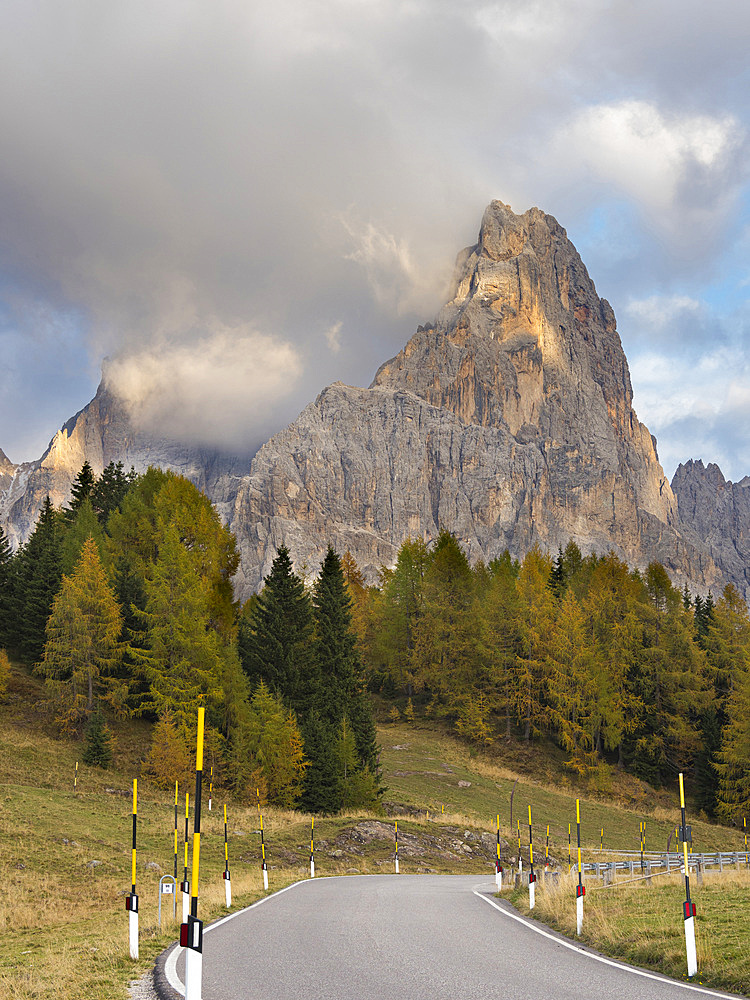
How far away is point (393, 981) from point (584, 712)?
51.8 meters

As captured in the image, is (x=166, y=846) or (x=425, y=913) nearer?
(x=425, y=913)

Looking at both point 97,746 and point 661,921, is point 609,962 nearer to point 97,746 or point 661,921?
point 661,921

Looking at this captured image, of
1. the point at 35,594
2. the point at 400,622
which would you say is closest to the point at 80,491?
the point at 35,594

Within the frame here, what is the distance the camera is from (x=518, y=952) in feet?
36.7

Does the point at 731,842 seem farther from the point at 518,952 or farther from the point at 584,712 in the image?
the point at 518,952

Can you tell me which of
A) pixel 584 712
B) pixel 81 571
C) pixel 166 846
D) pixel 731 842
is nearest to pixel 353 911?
pixel 166 846

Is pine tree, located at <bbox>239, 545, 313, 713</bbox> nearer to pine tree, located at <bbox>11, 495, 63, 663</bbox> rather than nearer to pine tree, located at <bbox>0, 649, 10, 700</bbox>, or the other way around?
pine tree, located at <bbox>0, 649, 10, 700</bbox>

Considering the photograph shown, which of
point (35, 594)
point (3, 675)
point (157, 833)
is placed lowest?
point (157, 833)

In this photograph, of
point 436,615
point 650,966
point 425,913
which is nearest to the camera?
point 650,966

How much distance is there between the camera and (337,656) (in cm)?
4653

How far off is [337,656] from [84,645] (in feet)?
47.5

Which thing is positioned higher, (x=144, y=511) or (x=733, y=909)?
(x=144, y=511)

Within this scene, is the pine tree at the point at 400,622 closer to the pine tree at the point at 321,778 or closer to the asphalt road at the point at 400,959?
the pine tree at the point at 321,778

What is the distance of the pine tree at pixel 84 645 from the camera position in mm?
40125
